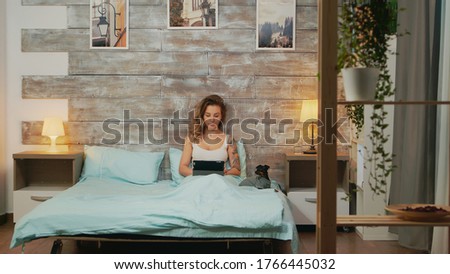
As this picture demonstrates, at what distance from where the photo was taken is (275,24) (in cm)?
547

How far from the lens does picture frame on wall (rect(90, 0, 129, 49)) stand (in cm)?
548

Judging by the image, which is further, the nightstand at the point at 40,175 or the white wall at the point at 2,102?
the white wall at the point at 2,102

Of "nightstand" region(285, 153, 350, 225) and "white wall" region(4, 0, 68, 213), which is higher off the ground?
"white wall" region(4, 0, 68, 213)

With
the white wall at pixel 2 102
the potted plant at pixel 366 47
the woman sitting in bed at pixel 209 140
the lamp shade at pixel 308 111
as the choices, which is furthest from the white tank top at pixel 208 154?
the potted plant at pixel 366 47

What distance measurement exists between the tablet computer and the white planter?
2.73 m

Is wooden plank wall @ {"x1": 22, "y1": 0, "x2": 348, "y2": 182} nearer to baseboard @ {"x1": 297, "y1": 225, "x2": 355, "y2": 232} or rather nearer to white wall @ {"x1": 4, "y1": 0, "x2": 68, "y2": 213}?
white wall @ {"x1": 4, "y1": 0, "x2": 68, "y2": 213}

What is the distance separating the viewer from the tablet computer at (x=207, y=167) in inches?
199

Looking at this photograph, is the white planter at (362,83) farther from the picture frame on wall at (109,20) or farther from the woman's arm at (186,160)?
the picture frame on wall at (109,20)

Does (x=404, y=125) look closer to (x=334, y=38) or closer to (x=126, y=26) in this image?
(x=334, y=38)

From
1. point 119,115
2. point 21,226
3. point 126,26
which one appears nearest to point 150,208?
point 21,226

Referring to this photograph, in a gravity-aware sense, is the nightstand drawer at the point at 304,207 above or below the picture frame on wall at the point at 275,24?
below

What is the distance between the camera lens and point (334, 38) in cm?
238

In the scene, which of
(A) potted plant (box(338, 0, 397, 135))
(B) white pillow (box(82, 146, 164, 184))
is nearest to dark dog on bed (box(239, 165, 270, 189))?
(B) white pillow (box(82, 146, 164, 184))
